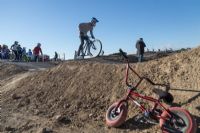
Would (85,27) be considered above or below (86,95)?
above

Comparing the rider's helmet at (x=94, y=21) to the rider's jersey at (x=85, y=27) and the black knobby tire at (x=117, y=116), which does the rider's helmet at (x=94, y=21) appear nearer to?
the rider's jersey at (x=85, y=27)

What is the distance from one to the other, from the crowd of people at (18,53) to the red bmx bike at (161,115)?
18970mm

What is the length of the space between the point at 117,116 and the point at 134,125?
0.49 metres

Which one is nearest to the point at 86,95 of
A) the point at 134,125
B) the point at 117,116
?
the point at 117,116

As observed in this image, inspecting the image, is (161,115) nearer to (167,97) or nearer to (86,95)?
(167,97)

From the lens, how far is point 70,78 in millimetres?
14000

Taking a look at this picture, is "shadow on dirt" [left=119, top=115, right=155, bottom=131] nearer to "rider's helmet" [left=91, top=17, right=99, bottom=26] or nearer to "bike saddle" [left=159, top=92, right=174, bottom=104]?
"bike saddle" [left=159, top=92, right=174, bottom=104]

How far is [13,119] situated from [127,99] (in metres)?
3.81

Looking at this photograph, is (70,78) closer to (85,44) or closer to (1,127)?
(1,127)

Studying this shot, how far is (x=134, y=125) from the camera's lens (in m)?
9.80

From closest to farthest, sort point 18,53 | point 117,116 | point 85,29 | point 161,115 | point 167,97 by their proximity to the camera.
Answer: point 161,115 → point 167,97 → point 117,116 → point 85,29 → point 18,53

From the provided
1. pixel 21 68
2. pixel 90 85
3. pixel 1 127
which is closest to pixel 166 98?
pixel 90 85

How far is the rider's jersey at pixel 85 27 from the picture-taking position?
18.9 metres

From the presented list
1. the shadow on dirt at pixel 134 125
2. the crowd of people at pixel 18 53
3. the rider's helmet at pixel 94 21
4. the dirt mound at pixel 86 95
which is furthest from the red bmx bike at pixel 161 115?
the crowd of people at pixel 18 53
